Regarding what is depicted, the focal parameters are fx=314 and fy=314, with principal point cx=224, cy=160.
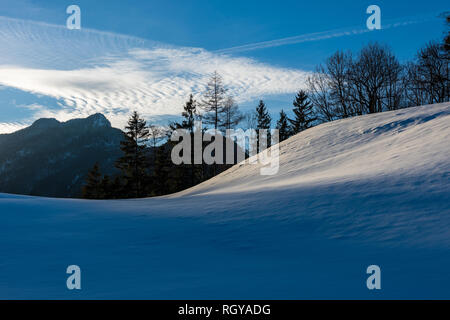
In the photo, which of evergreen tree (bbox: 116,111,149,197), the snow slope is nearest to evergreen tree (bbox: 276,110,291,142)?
evergreen tree (bbox: 116,111,149,197)

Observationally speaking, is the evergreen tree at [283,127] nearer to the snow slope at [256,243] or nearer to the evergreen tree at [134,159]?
the evergreen tree at [134,159]

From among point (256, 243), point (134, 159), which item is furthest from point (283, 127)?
point (256, 243)

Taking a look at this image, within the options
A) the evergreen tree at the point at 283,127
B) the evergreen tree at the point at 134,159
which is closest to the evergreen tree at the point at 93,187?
the evergreen tree at the point at 134,159

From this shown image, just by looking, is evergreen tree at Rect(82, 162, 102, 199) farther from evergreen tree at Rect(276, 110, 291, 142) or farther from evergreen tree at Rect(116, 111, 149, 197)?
evergreen tree at Rect(276, 110, 291, 142)

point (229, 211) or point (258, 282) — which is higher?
point (229, 211)

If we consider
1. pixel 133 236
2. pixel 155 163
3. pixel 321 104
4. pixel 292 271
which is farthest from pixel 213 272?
pixel 321 104

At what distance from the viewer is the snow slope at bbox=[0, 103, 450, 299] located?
3414 mm

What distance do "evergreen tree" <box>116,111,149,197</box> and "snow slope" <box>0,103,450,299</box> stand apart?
30.0m

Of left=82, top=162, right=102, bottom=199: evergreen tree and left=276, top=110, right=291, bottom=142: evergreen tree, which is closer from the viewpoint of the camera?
left=82, top=162, right=102, bottom=199: evergreen tree

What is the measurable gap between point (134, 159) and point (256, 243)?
3432 cm

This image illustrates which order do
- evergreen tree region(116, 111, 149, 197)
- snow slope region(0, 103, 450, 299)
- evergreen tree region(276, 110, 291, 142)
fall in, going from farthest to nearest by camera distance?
evergreen tree region(276, 110, 291, 142), evergreen tree region(116, 111, 149, 197), snow slope region(0, 103, 450, 299)

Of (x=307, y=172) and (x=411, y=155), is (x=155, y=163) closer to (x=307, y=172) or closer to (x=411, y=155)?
(x=307, y=172)

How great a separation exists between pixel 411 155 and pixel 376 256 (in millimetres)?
5888
